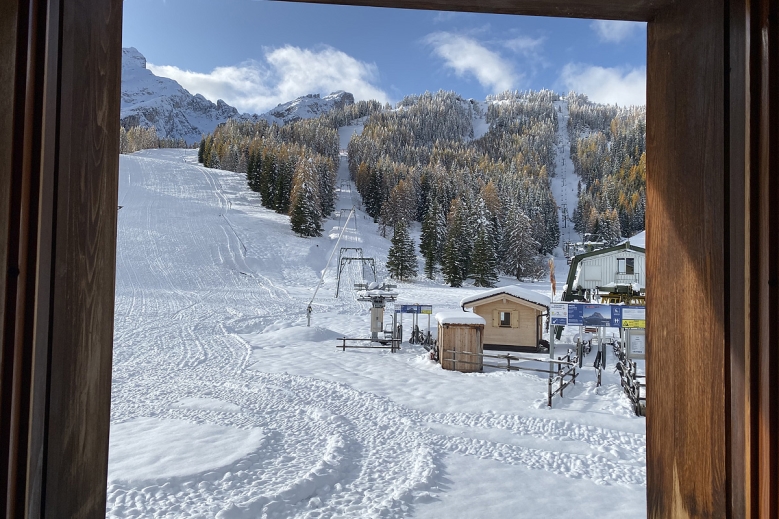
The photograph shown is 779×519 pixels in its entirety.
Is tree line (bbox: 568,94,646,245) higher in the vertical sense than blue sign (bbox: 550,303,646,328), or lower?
higher

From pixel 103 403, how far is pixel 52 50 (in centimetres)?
107

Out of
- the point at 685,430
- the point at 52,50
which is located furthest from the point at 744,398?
the point at 52,50

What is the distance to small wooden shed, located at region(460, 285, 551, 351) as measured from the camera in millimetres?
18359

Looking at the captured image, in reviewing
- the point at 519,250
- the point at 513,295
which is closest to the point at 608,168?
the point at 519,250

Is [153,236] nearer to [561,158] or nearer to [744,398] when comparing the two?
[744,398]

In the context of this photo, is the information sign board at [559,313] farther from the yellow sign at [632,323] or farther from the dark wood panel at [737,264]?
the dark wood panel at [737,264]

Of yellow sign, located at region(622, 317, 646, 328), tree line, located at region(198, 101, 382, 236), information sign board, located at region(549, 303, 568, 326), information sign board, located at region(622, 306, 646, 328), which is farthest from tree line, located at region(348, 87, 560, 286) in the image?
yellow sign, located at region(622, 317, 646, 328)

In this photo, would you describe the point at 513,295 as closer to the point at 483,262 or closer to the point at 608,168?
the point at 483,262

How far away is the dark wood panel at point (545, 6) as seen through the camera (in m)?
1.66

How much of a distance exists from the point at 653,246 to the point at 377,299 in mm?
17236

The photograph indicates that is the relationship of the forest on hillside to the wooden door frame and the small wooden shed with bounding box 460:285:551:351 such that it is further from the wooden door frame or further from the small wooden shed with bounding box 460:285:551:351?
the wooden door frame

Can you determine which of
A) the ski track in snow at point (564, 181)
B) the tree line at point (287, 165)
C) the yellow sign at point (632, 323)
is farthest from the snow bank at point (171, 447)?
the ski track in snow at point (564, 181)

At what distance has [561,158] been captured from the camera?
135750 mm

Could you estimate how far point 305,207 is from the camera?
49500 millimetres
